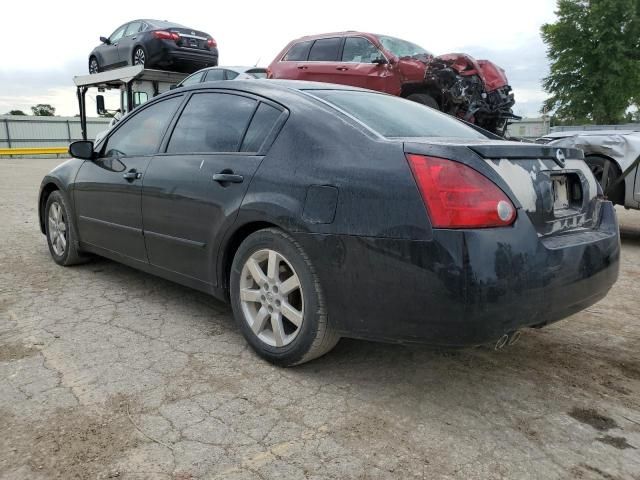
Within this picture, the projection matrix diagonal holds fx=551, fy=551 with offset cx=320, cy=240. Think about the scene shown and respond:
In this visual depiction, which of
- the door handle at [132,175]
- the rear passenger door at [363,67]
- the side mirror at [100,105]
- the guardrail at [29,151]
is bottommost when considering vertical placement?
the guardrail at [29,151]

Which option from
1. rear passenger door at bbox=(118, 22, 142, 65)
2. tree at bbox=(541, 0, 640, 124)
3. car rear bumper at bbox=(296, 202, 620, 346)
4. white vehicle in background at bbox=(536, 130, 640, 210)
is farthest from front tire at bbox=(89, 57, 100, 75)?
tree at bbox=(541, 0, 640, 124)

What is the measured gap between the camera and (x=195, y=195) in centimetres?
331

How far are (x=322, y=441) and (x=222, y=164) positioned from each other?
1.68 m

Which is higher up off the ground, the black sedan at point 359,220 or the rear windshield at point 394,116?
the rear windshield at point 394,116

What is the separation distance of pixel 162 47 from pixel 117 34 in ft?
8.70

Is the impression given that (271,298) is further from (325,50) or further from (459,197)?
(325,50)

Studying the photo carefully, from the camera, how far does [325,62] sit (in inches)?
360

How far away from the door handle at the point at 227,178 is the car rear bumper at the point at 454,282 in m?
0.64

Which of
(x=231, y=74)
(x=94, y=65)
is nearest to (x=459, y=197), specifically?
(x=231, y=74)

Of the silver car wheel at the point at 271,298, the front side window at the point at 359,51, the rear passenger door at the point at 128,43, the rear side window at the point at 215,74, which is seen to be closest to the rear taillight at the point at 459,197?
the silver car wheel at the point at 271,298

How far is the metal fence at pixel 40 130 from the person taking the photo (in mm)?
29569

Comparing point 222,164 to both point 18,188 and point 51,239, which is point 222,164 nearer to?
point 51,239

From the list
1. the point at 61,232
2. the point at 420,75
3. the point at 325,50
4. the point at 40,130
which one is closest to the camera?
the point at 61,232

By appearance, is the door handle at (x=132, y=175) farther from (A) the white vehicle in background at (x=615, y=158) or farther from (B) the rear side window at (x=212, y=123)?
(A) the white vehicle in background at (x=615, y=158)
